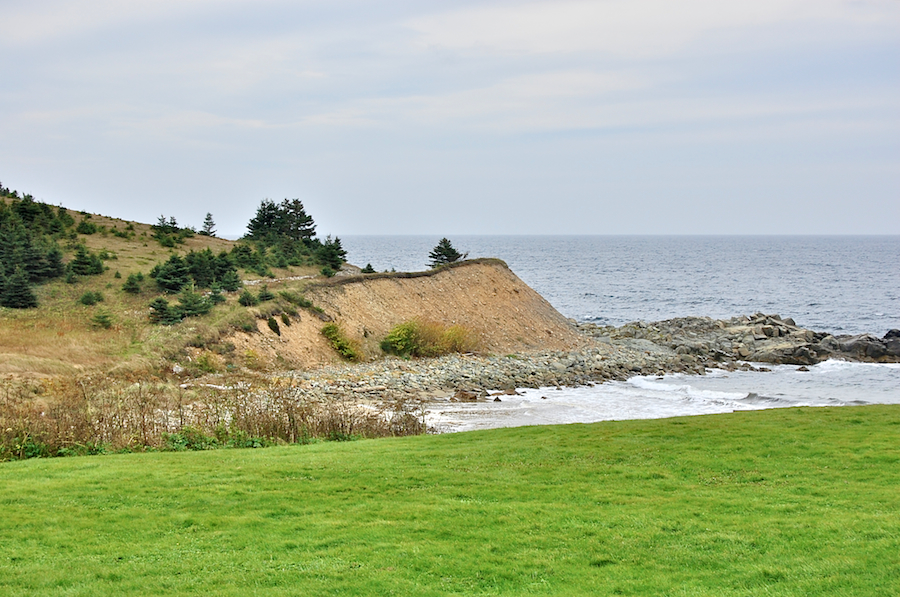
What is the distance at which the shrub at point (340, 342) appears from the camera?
122ft

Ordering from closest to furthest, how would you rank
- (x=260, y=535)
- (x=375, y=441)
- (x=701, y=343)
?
(x=260, y=535)
(x=375, y=441)
(x=701, y=343)

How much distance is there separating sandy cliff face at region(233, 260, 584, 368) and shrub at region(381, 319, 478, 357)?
1.00m

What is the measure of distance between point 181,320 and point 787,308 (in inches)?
2362

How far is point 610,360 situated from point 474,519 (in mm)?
34285

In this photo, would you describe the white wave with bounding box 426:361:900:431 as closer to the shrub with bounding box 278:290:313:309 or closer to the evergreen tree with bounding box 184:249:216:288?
the shrub with bounding box 278:290:313:309

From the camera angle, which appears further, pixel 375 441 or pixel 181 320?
pixel 181 320

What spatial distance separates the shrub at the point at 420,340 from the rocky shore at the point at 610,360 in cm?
124

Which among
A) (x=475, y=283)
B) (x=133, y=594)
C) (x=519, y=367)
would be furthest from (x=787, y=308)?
(x=133, y=594)

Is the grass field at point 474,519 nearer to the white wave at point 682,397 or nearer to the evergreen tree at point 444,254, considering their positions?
the white wave at point 682,397

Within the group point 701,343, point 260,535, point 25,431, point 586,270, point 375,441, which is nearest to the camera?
point 260,535

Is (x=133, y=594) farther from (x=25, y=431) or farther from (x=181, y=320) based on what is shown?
(x=181, y=320)

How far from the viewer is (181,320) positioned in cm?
3391

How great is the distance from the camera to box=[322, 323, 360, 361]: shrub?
37312 mm

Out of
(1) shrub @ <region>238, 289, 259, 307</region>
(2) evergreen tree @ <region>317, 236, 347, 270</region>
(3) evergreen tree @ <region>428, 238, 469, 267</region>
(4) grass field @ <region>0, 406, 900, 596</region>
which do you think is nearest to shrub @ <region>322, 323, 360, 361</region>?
(1) shrub @ <region>238, 289, 259, 307</region>
